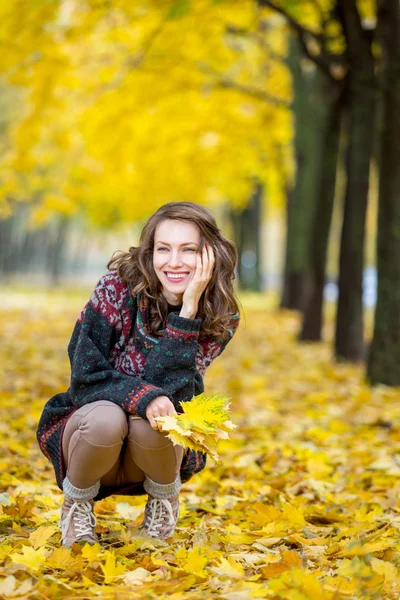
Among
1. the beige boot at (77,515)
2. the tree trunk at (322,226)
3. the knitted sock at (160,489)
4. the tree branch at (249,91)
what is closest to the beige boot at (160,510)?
the knitted sock at (160,489)

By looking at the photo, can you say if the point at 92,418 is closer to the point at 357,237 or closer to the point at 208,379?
the point at 208,379

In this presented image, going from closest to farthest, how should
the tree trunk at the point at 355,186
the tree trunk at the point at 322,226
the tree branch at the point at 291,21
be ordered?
1. the tree branch at the point at 291,21
2. the tree trunk at the point at 355,186
3. the tree trunk at the point at 322,226

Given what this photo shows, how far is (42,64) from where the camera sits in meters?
9.56

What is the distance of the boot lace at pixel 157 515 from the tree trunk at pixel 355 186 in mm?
6450

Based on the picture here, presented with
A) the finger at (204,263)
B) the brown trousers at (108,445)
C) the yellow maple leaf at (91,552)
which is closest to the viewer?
the yellow maple leaf at (91,552)

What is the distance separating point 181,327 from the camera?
2914 mm

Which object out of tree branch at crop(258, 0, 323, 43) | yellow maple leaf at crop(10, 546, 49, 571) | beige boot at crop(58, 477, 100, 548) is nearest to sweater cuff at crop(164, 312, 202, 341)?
beige boot at crop(58, 477, 100, 548)

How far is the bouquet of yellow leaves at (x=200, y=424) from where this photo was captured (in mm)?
2695

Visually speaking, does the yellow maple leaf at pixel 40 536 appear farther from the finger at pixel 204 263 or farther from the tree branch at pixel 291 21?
the tree branch at pixel 291 21

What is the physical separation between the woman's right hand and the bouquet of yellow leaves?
38 mm

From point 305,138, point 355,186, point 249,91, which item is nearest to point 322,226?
point 355,186

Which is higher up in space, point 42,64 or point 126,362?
point 42,64

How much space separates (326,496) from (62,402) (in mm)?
1549

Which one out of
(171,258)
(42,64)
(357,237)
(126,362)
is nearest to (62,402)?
(126,362)
